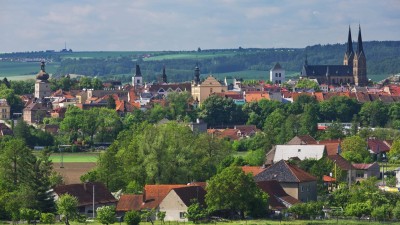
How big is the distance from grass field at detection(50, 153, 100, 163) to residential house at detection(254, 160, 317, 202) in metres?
27.8

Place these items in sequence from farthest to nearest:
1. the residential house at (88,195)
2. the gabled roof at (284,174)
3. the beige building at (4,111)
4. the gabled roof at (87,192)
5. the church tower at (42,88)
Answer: the church tower at (42,88)
the beige building at (4,111)
the gabled roof at (284,174)
the gabled roof at (87,192)
the residential house at (88,195)

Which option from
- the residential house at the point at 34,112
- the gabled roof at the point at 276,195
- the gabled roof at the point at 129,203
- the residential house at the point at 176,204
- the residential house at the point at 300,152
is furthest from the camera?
the residential house at the point at 34,112

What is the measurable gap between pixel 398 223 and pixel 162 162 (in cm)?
1400

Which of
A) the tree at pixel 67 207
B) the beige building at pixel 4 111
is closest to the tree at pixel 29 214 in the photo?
the tree at pixel 67 207

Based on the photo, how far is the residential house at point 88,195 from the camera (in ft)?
189

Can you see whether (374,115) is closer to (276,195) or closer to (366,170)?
(366,170)

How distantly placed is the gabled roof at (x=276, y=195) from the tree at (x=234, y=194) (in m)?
2.36

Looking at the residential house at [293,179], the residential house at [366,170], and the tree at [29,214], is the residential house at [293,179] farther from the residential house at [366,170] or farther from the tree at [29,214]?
the tree at [29,214]

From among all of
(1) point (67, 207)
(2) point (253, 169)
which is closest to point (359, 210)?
(2) point (253, 169)

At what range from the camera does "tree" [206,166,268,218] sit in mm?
56062

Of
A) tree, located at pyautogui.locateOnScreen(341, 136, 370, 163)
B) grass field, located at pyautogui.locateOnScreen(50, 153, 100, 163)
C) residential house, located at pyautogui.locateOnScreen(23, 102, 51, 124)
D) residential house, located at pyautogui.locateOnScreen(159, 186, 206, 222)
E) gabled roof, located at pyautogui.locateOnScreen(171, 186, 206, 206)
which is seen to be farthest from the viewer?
residential house, located at pyautogui.locateOnScreen(23, 102, 51, 124)

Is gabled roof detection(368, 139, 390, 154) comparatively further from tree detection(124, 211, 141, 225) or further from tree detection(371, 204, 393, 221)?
tree detection(124, 211, 141, 225)

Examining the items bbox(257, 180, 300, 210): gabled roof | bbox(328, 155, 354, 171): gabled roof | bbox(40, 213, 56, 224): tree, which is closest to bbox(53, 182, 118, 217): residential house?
bbox(40, 213, 56, 224): tree

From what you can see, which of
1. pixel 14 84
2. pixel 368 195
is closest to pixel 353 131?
pixel 368 195
